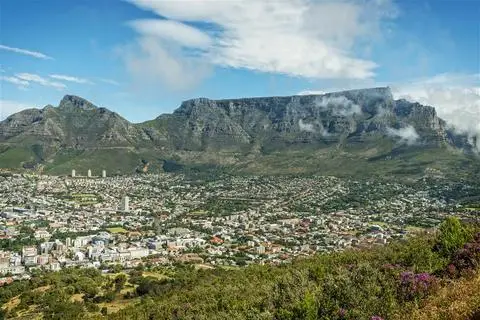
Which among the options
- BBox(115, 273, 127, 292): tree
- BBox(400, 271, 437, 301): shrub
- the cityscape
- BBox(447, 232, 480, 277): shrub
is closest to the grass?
the cityscape

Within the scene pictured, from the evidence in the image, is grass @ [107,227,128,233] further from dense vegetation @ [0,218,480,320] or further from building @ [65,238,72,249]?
→ dense vegetation @ [0,218,480,320]

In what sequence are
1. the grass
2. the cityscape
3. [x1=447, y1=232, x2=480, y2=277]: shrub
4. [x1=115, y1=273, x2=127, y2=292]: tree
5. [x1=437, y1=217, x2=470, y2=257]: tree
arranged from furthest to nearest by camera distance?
the grass
the cityscape
[x1=115, y1=273, x2=127, y2=292]: tree
[x1=437, y1=217, x2=470, y2=257]: tree
[x1=447, y1=232, x2=480, y2=277]: shrub

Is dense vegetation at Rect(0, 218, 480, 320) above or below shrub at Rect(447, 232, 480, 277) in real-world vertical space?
below

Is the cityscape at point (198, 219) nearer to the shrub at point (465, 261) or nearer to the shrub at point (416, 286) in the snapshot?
the shrub at point (465, 261)

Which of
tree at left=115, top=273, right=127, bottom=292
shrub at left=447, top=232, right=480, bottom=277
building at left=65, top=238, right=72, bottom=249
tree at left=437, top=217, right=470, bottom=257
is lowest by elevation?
building at left=65, top=238, right=72, bottom=249

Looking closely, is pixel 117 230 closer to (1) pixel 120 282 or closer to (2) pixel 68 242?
(2) pixel 68 242

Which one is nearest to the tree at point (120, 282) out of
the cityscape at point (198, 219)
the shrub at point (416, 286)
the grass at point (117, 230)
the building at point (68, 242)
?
the cityscape at point (198, 219)

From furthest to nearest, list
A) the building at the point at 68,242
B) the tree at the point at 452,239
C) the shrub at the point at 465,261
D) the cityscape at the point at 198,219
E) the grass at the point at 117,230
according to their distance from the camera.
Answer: the grass at the point at 117,230, the building at the point at 68,242, the cityscape at the point at 198,219, the tree at the point at 452,239, the shrub at the point at 465,261

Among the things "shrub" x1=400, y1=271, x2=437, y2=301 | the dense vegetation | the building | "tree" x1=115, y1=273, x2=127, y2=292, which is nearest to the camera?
the dense vegetation

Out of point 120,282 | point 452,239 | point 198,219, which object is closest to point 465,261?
point 452,239
